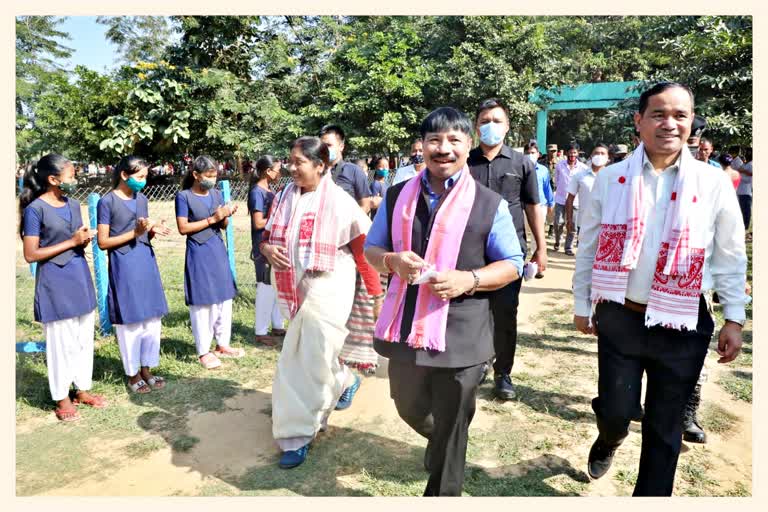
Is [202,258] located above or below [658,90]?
below

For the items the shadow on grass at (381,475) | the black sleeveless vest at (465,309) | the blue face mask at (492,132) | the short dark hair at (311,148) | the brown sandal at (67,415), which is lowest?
the shadow on grass at (381,475)

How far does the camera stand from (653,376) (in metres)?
2.45

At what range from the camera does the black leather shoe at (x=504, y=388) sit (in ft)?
12.8

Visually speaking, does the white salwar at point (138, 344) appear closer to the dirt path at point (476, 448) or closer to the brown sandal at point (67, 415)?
the brown sandal at point (67, 415)

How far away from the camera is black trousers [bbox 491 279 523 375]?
3.76 m

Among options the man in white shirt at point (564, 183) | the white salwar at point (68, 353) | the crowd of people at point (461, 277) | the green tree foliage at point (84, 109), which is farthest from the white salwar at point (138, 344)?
the green tree foliage at point (84, 109)

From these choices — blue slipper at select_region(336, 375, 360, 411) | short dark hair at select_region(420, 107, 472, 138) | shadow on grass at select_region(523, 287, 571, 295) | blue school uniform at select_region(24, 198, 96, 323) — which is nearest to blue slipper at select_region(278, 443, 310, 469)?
blue slipper at select_region(336, 375, 360, 411)

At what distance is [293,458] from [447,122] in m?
2.11

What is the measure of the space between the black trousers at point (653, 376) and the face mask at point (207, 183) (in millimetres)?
3356

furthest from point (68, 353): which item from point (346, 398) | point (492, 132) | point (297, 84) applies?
point (297, 84)

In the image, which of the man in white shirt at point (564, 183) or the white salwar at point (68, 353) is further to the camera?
the man in white shirt at point (564, 183)

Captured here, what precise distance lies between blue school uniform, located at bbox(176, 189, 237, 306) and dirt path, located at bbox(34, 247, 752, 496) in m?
0.97

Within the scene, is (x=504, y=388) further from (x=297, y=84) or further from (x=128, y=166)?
(x=297, y=84)

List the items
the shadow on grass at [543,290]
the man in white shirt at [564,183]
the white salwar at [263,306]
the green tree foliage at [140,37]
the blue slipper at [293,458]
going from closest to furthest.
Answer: the blue slipper at [293,458], the white salwar at [263,306], the shadow on grass at [543,290], the man in white shirt at [564,183], the green tree foliage at [140,37]
